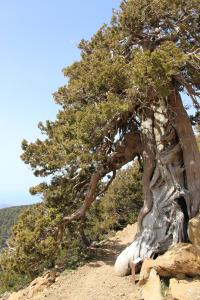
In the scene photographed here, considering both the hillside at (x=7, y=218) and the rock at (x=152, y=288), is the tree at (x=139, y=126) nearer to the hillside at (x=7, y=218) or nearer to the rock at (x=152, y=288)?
the rock at (x=152, y=288)

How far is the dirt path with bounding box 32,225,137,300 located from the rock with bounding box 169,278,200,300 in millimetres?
1314

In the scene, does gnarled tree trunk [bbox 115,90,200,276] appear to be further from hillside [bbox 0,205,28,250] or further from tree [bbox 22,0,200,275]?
hillside [bbox 0,205,28,250]

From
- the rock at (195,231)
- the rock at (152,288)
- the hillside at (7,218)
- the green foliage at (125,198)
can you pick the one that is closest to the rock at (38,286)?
the rock at (152,288)

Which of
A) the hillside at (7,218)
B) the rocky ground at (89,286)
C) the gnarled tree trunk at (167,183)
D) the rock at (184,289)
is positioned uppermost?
the hillside at (7,218)

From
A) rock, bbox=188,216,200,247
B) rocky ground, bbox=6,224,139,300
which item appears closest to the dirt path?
rocky ground, bbox=6,224,139,300

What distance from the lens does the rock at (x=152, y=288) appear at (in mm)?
11102

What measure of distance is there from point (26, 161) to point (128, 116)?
453cm

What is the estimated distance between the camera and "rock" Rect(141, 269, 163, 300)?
11102 mm

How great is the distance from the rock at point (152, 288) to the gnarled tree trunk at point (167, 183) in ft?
5.64

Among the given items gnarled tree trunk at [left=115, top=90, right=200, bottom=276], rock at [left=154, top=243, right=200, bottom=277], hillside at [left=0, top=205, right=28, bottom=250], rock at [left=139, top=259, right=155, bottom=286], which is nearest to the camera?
rock at [left=154, top=243, right=200, bottom=277]

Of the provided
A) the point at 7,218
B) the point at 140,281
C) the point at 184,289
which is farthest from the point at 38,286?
the point at 7,218

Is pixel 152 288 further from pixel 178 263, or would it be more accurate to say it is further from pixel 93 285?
pixel 93 285

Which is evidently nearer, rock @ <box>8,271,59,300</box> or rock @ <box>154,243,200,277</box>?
rock @ <box>154,243,200,277</box>

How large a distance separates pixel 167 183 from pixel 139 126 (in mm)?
3093
